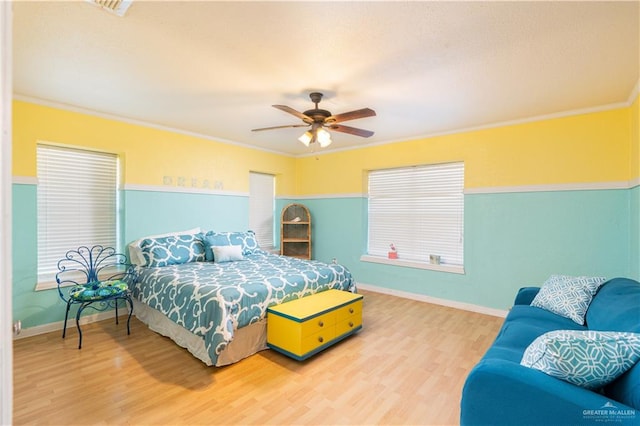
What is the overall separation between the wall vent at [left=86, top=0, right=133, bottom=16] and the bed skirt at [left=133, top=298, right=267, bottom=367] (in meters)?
2.42

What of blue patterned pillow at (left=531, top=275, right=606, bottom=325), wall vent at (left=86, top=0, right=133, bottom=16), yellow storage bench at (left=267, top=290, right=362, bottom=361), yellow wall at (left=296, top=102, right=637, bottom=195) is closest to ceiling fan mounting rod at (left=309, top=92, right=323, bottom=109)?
wall vent at (left=86, top=0, right=133, bottom=16)

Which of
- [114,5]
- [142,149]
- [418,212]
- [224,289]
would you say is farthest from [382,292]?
[114,5]

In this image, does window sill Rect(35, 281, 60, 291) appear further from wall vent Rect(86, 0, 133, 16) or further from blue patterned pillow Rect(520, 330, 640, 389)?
blue patterned pillow Rect(520, 330, 640, 389)

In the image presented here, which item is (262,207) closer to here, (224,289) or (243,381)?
(224,289)

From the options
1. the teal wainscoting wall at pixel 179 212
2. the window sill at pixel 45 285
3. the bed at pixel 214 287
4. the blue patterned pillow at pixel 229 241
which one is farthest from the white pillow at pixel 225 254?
the window sill at pixel 45 285

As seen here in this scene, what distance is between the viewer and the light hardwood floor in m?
1.96

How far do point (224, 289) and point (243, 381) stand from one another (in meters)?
0.74

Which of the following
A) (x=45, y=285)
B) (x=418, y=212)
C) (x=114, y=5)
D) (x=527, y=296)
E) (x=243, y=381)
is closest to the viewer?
(x=114, y=5)

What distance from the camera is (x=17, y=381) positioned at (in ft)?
7.55

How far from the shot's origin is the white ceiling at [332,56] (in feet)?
5.86

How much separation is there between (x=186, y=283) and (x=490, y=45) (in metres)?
3.15

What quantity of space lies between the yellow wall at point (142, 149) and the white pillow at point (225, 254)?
3.76 feet

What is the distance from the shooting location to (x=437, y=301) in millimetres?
4266

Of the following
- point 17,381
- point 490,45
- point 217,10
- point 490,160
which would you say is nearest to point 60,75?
point 217,10
